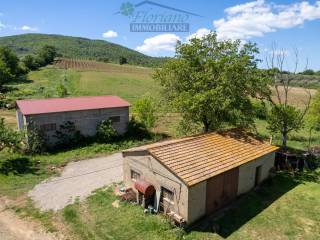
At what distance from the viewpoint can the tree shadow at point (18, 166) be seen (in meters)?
20.3

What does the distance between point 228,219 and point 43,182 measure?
1217cm

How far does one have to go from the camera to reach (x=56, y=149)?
84.0 ft

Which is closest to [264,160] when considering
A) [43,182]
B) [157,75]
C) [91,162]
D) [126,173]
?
[126,173]

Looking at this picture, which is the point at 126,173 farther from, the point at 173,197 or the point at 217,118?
the point at 217,118

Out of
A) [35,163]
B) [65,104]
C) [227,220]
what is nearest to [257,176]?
[227,220]

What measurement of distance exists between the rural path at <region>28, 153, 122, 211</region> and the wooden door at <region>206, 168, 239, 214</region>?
7159 millimetres

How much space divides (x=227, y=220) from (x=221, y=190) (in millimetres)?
1570

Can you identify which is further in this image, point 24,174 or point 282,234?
point 24,174

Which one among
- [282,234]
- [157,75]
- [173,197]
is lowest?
[282,234]

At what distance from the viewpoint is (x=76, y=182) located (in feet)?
62.9

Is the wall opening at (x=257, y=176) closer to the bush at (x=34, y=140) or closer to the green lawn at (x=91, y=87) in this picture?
the bush at (x=34, y=140)

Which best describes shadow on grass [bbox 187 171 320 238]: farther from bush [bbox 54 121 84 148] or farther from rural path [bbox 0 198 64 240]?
bush [bbox 54 121 84 148]

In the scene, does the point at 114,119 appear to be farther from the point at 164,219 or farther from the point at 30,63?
the point at 30,63

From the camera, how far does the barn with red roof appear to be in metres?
24.8
